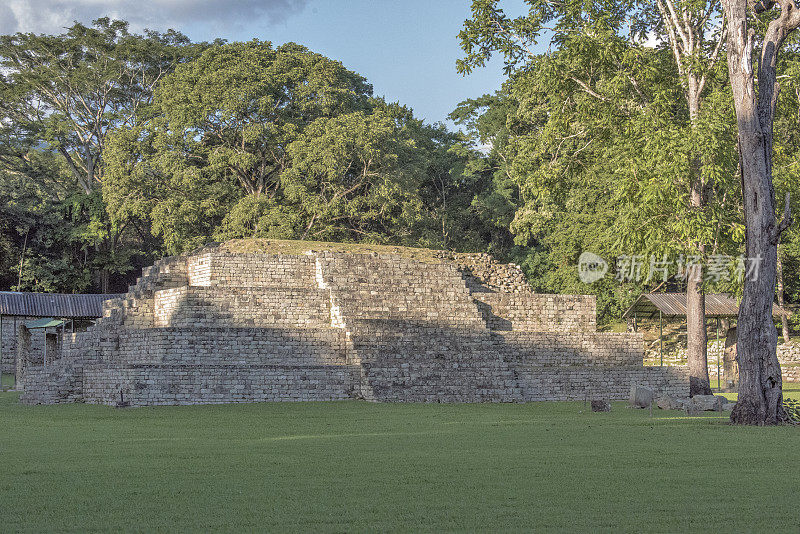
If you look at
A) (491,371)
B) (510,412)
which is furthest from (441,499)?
(491,371)

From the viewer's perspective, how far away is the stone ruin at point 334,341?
19484 millimetres

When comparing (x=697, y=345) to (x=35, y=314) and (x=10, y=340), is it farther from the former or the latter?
(x=10, y=340)

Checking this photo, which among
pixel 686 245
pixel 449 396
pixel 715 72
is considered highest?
pixel 715 72

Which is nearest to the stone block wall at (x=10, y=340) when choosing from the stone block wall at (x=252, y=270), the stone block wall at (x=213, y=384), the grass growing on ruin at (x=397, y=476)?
the stone block wall at (x=252, y=270)

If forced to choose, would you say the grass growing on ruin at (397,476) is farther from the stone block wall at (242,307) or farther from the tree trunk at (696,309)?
the tree trunk at (696,309)

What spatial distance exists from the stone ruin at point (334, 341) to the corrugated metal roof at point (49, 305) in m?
5.19

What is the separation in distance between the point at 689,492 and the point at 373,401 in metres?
12.9

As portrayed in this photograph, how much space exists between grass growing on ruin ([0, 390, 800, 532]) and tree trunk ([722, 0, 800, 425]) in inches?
37.7

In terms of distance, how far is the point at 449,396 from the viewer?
2009 cm

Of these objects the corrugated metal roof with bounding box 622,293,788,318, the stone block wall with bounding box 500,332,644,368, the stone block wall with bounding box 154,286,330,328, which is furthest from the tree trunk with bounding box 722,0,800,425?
the corrugated metal roof with bounding box 622,293,788,318

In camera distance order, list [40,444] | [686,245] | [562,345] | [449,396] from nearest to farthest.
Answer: [40,444] → [686,245] → [449,396] → [562,345]

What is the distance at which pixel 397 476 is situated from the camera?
25.2 ft

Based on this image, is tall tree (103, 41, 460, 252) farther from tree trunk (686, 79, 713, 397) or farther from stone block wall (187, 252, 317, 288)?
tree trunk (686, 79, 713, 397)

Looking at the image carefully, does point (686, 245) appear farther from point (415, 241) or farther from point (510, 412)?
point (415, 241)
